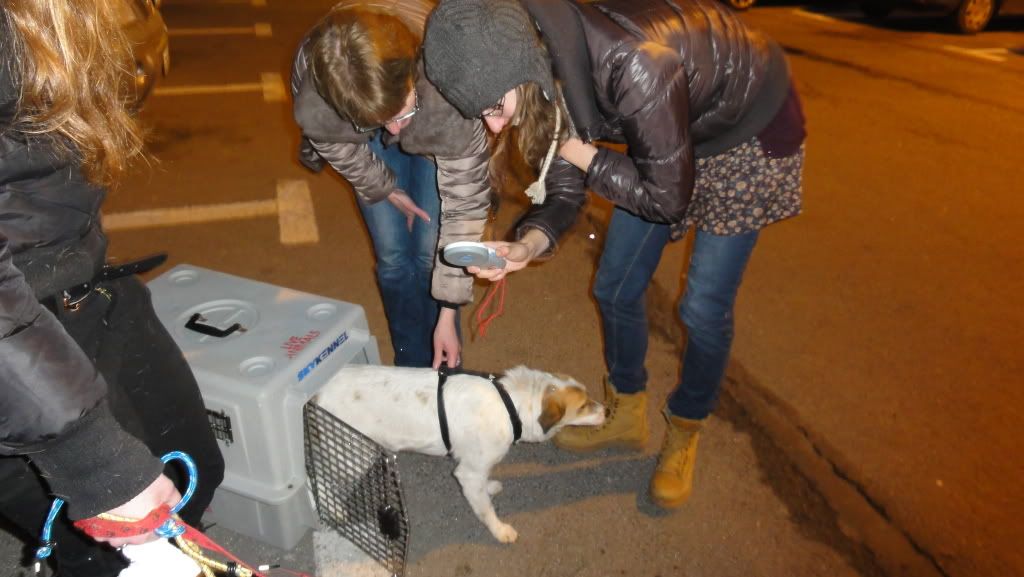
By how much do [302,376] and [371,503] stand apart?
421mm

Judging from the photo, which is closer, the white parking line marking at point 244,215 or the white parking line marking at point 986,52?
the white parking line marking at point 244,215

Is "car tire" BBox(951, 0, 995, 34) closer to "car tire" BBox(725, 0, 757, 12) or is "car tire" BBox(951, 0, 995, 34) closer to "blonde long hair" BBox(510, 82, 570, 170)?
"car tire" BBox(725, 0, 757, 12)

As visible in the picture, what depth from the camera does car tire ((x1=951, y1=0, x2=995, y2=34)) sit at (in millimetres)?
9477

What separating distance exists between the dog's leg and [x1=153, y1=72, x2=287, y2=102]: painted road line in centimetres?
517

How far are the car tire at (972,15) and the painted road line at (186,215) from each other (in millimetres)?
9533

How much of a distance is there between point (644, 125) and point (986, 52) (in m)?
9.30

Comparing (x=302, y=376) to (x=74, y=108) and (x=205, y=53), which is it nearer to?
(x=74, y=108)

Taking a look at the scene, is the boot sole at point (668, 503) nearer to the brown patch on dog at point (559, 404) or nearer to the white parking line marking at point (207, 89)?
the brown patch on dog at point (559, 404)

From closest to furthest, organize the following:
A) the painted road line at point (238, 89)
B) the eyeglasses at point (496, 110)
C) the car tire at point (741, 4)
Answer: the eyeglasses at point (496, 110), the painted road line at point (238, 89), the car tire at point (741, 4)

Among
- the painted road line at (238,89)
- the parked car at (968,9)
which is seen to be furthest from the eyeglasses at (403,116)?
the parked car at (968,9)

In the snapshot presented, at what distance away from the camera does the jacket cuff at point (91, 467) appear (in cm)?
108

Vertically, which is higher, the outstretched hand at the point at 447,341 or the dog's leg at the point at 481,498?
the outstretched hand at the point at 447,341

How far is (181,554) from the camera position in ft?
3.92

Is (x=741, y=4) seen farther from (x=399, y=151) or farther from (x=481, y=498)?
(x=481, y=498)
